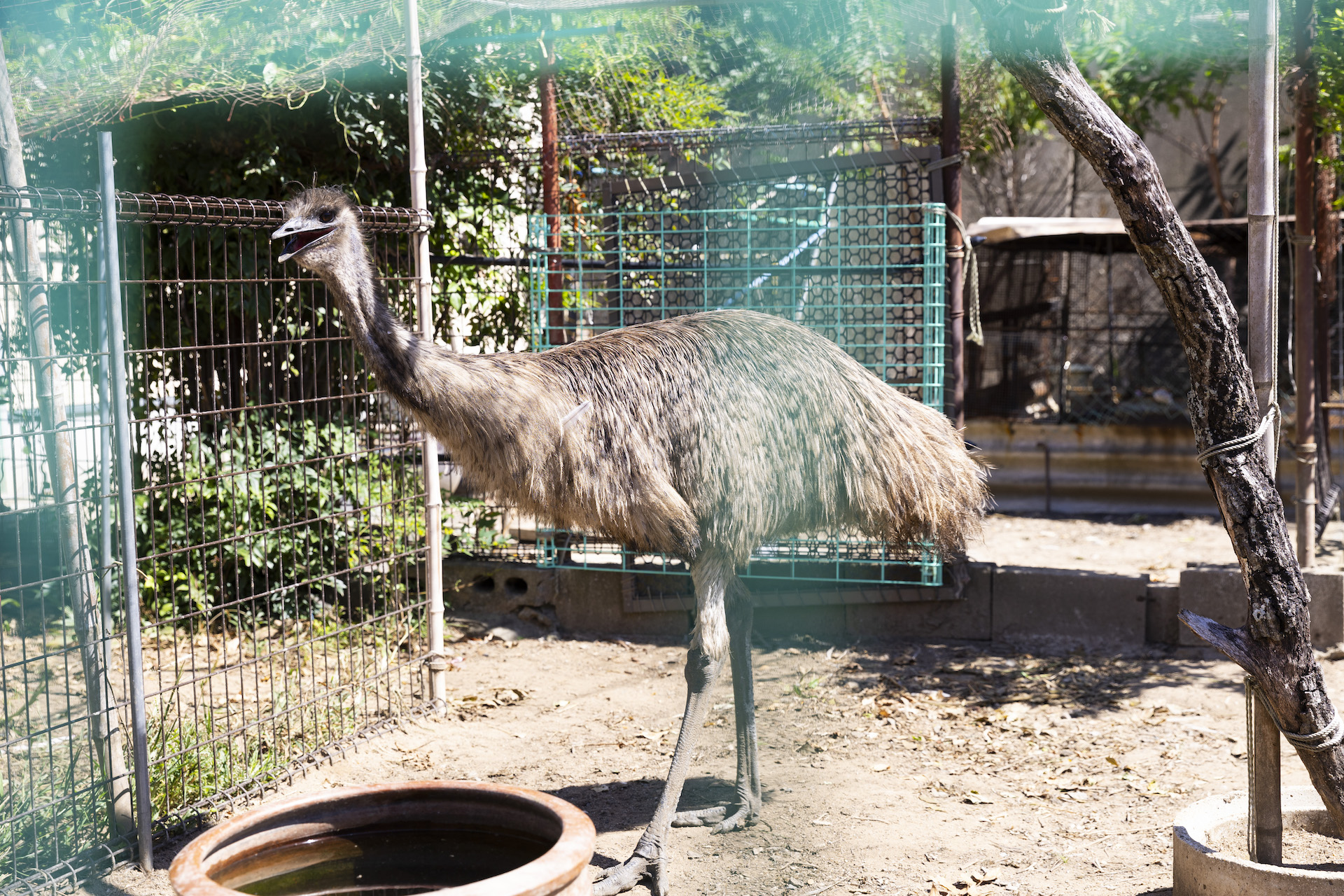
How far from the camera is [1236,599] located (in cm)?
587

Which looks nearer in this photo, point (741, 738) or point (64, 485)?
point (64, 485)

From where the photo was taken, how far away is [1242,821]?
136 inches

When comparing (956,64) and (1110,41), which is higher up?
(1110,41)

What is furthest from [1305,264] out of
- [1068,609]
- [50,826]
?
[50,826]

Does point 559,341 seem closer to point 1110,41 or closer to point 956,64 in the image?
point 956,64

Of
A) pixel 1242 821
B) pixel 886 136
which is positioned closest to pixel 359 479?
pixel 886 136

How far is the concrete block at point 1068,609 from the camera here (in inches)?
244

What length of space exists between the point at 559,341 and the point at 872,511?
110 inches

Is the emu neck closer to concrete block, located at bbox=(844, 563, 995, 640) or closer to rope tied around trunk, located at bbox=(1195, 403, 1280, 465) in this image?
rope tied around trunk, located at bbox=(1195, 403, 1280, 465)

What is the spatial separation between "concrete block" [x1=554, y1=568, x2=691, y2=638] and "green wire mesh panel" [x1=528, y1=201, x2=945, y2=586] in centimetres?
10

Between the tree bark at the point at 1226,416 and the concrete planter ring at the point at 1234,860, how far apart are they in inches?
11.3

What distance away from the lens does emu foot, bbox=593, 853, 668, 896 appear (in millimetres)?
A: 3685

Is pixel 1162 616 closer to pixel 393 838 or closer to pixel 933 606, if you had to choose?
pixel 933 606

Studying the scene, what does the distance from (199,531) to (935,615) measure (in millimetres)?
3830
